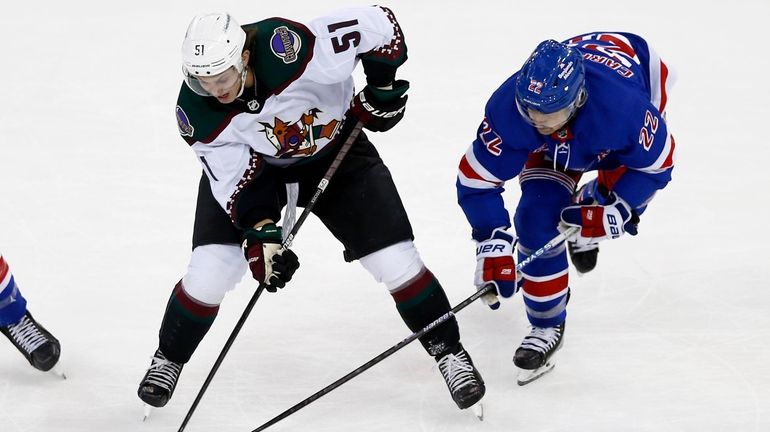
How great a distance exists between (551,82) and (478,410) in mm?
1008

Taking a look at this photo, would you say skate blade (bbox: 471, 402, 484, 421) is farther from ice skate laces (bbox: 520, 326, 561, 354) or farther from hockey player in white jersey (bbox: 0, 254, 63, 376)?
hockey player in white jersey (bbox: 0, 254, 63, 376)

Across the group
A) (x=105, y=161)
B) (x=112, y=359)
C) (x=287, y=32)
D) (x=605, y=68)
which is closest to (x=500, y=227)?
(x=605, y=68)

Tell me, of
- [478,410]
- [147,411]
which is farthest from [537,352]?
[147,411]

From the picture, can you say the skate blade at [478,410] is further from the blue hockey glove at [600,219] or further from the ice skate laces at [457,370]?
the blue hockey glove at [600,219]

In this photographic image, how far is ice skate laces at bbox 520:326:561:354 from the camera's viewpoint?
360 cm

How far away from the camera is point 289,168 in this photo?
352cm

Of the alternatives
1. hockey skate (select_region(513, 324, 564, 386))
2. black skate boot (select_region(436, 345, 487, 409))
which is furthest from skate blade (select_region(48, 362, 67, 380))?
hockey skate (select_region(513, 324, 564, 386))

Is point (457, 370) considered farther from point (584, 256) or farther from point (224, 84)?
point (224, 84)

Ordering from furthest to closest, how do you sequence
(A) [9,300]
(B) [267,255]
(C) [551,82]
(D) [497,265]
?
(A) [9,300] → (D) [497,265] → (B) [267,255] → (C) [551,82]

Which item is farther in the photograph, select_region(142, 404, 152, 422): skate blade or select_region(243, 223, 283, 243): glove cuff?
select_region(142, 404, 152, 422): skate blade

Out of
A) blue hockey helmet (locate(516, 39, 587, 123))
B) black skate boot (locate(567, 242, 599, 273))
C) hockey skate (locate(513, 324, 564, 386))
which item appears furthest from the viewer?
black skate boot (locate(567, 242, 599, 273))

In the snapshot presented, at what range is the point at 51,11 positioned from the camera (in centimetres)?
651

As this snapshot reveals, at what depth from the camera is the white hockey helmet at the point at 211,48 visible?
3.07 metres

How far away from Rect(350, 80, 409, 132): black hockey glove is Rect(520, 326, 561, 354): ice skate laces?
800 millimetres
